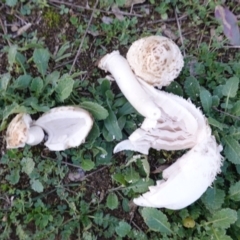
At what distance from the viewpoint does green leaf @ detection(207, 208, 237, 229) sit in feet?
10.5

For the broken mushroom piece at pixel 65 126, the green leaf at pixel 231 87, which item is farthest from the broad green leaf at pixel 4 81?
the green leaf at pixel 231 87

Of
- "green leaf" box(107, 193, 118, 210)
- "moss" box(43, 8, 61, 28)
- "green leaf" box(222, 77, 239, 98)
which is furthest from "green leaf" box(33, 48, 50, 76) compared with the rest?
"green leaf" box(222, 77, 239, 98)

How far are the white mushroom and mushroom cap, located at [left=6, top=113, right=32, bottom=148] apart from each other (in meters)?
0.87

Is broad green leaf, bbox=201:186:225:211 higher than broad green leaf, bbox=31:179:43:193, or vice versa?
broad green leaf, bbox=31:179:43:193

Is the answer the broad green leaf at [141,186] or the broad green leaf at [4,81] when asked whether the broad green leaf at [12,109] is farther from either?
the broad green leaf at [141,186]

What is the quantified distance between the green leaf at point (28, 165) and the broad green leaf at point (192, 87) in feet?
3.76

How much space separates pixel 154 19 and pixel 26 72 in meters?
0.98

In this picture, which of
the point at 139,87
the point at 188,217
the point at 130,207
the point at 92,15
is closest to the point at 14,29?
the point at 92,15

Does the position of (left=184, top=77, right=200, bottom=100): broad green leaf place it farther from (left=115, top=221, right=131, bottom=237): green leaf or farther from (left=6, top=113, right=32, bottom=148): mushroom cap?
(left=6, top=113, right=32, bottom=148): mushroom cap

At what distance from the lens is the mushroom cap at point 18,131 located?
3006 millimetres

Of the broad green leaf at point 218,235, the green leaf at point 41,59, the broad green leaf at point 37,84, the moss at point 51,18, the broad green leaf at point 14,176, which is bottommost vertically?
the broad green leaf at point 218,235

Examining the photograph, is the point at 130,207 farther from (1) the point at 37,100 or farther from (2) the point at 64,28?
(2) the point at 64,28

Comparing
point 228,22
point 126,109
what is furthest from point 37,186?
point 228,22

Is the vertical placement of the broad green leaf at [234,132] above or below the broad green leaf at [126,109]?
below
